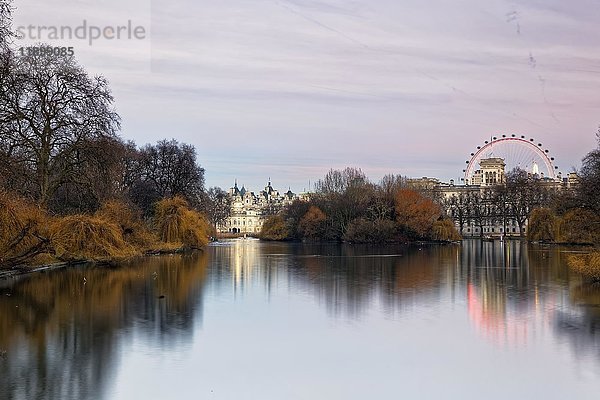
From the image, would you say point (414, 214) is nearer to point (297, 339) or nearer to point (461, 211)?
point (461, 211)

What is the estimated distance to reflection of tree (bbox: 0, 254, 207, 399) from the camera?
12.3 metres

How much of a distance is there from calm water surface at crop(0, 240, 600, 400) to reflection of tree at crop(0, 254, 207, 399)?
5cm

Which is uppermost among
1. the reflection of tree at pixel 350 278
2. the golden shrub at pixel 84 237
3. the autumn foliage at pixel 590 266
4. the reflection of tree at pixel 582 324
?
the golden shrub at pixel 84 237

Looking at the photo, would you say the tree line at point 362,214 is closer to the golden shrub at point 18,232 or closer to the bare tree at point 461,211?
the bare tree at point 461,211

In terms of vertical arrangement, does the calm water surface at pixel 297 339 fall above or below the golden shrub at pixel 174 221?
below

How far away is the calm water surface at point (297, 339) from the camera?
1222 cm

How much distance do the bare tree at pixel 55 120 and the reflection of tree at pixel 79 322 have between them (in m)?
6.30

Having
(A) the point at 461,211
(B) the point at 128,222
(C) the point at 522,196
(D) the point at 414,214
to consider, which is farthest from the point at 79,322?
(A) the point at 461,211

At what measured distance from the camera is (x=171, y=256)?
4747 cm

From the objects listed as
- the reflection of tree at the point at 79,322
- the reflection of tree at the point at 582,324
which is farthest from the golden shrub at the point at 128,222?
the reflection of tree at the point at 582,324

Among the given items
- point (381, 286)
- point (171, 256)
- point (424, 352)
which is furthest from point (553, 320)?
point (171, 256)

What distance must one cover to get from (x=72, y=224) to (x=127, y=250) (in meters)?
4.51

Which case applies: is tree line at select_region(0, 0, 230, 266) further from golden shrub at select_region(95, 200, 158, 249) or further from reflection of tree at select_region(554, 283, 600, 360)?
reflection of tree at select_region(554, 283, 600, 360)

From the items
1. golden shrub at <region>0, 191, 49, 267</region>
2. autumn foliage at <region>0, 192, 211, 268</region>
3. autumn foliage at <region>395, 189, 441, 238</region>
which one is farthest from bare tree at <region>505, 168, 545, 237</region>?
golden shrub at <region>0, 191, 49, 267</region>
